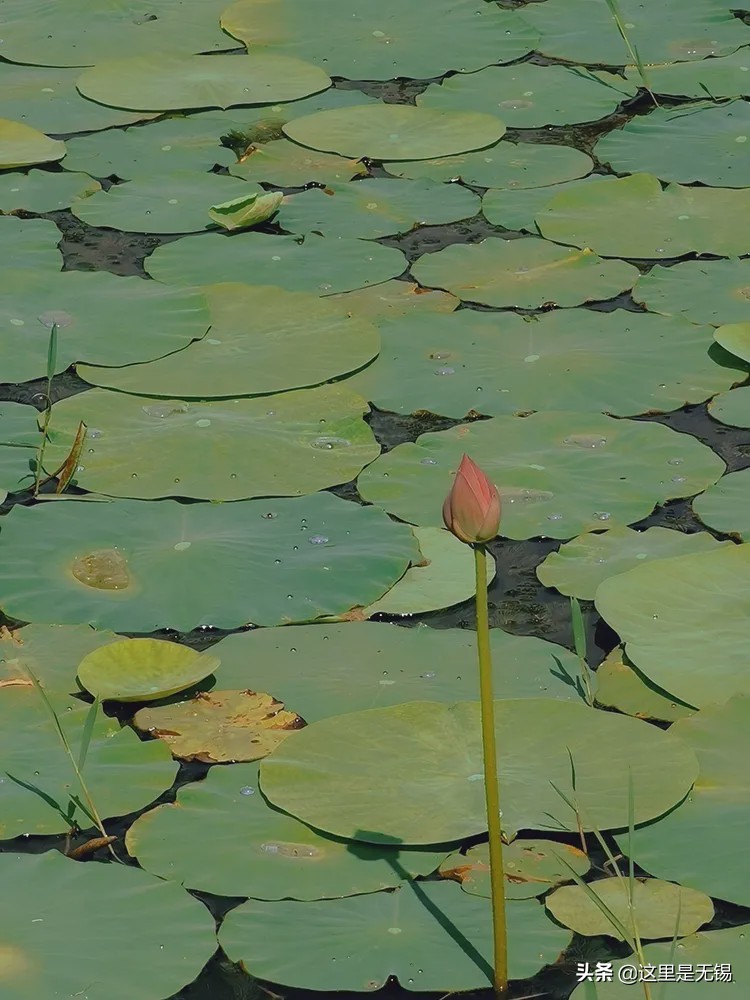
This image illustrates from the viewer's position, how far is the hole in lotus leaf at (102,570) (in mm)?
2578

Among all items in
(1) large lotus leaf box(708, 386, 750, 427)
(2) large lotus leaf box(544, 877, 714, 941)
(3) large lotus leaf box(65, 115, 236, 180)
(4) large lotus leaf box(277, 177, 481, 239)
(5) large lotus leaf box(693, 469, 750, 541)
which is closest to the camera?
(2) large lotus leaf box(544, 877, 714, 941)

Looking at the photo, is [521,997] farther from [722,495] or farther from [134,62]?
[134,62]

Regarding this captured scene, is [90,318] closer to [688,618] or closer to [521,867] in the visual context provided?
[688,618]

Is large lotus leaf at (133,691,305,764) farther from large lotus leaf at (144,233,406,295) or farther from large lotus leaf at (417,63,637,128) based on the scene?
large lotus leaf at (417,63,637,128)

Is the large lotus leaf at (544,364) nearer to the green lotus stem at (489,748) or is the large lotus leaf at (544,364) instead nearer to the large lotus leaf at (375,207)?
the large lotus leaf at (375,207)

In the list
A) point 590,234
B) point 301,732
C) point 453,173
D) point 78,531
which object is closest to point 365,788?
point 301,732

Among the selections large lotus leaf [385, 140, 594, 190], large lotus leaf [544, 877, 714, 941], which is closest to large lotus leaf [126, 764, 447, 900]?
large lotus leaf [544, 877, 714, 941]

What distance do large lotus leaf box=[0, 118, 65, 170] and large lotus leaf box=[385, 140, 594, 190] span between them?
0.95m

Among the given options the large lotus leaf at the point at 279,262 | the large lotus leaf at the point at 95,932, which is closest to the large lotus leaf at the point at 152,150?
the large lotus leaf at the point at 279,262

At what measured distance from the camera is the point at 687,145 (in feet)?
13.9

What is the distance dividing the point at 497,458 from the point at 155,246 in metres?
1.31

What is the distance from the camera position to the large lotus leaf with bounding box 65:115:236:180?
4223mm

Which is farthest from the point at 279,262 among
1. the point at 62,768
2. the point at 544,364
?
the point at 62,768

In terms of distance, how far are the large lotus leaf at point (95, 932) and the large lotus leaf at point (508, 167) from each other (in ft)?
8.50
